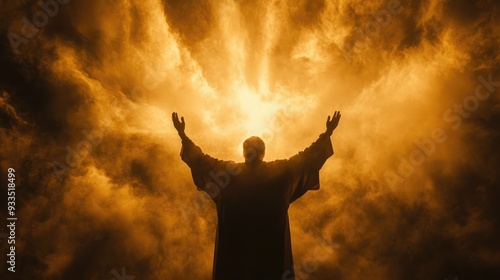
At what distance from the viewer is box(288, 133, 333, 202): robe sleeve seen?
416cm

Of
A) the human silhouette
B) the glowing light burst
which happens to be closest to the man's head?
the human silhouette

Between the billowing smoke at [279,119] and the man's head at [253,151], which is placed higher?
the billowing smoke at [279,119]

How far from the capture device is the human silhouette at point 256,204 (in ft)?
12.7

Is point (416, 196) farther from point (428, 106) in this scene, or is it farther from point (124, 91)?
point (124, 91)

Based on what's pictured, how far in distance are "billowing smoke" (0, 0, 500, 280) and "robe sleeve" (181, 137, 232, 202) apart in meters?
3.02

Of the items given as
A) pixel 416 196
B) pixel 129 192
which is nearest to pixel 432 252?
pixel 416 196

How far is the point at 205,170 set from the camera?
438 cm
